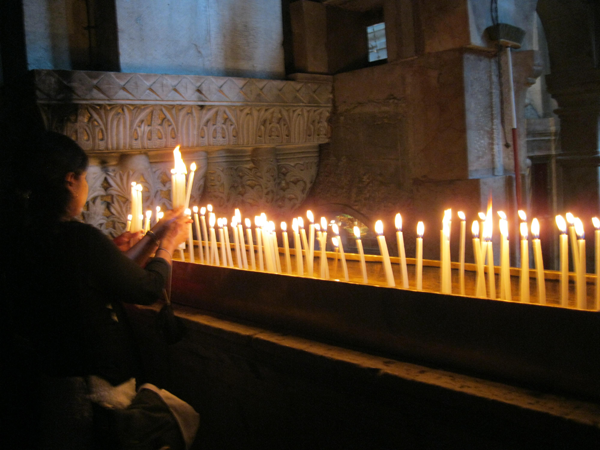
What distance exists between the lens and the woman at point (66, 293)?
1.63 metres

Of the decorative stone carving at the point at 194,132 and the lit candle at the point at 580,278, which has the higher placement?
the decorative stone carving at the point at 194,132

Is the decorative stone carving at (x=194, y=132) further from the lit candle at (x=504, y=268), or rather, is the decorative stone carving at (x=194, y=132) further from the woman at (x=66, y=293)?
the lit candle at (x=504, y=268)

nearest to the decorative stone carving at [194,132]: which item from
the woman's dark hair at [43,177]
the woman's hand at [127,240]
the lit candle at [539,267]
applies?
the woman's hand at [127,240]

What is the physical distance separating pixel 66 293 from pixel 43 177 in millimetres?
410

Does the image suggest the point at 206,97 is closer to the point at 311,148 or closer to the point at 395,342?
the point at 311,148

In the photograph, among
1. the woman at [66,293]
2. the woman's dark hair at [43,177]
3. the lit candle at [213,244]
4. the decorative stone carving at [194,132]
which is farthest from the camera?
the decorative stone carving at [194,132]

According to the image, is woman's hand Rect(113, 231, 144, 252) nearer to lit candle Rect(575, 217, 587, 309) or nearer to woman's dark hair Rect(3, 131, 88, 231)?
woman's dark hair Rect(3, 131, 88, 231)

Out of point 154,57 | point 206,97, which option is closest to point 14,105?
point 154,57

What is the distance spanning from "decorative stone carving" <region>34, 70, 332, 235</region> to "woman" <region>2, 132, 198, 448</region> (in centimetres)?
143

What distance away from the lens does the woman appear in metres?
1.63

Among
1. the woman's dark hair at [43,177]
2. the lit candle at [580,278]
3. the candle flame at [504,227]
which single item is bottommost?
the lit candle at [580,278]

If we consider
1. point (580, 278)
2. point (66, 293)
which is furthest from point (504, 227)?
point (66, 293)

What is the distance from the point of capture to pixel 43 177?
173 centimetres

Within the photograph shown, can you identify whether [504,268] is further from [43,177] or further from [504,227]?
[43,177]
